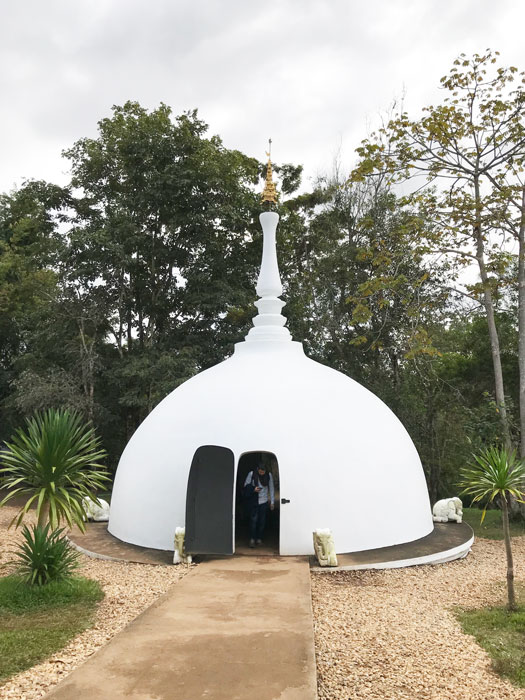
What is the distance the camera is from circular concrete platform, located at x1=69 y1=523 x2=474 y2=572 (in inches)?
334

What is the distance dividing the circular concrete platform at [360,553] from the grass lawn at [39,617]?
1.60 meters

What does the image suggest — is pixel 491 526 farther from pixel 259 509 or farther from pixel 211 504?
pixel 211 504

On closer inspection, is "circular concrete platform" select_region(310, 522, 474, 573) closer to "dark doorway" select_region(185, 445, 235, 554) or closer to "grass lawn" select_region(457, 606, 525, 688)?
"dark doorway" select_region(185, 445, 235, 554)

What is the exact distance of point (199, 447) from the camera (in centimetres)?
913

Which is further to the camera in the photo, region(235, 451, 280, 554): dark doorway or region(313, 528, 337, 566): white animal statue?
region(235, 451, 280, 554): dark doorway

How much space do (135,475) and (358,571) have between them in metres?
4.35

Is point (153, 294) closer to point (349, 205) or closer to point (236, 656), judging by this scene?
point (349, 205)

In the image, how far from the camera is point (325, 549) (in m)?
8.24

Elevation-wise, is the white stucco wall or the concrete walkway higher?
the white stucco wall

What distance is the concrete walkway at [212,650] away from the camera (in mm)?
4086

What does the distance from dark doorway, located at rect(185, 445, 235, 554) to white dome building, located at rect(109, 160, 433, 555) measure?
0.05 ft

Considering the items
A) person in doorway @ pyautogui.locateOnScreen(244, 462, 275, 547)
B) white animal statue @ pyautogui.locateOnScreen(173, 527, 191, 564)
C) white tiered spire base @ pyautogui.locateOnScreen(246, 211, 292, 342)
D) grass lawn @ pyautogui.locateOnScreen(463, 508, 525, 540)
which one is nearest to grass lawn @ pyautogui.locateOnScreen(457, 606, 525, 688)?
person in doorway @ pyautogui.locateOnScreen(244, 462, 275, 547)

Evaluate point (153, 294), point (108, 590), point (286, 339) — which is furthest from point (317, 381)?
point (153, 294)

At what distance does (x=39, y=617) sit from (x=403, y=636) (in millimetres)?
4073
